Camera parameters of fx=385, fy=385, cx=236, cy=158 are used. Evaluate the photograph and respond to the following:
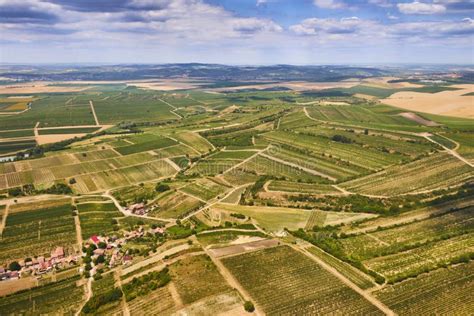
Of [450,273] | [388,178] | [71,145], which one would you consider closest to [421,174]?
[388,178]

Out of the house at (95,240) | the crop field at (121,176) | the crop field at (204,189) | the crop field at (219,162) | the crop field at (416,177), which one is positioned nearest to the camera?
the house at (95,240)

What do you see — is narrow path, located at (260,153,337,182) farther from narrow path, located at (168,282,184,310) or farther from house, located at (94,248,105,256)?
house, located at (94,248,105,256)

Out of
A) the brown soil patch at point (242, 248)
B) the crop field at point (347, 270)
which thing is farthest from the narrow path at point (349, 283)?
the brown soil patch at point (242, 248)

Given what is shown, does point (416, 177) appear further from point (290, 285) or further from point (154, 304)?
point (154, 304)

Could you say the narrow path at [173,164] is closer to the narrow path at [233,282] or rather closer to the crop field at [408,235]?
the narrow path at [233,282]

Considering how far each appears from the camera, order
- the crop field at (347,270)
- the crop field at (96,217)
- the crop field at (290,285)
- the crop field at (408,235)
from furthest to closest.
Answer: the crop field at (96,217) → the crop field at (408,235) → the crop field at (347,270) → the crop field at (290,285)

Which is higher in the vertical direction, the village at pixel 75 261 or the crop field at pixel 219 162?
the crop field at pixel 219 162

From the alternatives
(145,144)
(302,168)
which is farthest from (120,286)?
(145,144)
